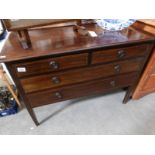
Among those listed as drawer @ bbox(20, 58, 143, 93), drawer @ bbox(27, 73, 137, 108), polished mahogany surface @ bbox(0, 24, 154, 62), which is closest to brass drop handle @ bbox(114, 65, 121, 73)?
drawer @ bbox(20, 58, 143, 93)

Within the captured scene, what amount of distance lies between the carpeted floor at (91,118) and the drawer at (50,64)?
740 mm

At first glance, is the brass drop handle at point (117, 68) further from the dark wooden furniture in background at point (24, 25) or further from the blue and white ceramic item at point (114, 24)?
the dark wooden furniture in background at point (24, 25)

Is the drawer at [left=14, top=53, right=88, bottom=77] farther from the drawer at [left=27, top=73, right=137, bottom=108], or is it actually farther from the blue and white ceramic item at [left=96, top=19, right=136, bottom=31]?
the blue and white ceramic item at [left=96, top=19, right=136, bottom=31]

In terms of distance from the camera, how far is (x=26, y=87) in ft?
3.55

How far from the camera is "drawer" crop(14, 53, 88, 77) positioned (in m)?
0.95

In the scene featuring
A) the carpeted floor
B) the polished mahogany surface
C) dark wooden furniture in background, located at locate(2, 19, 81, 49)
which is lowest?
the carpeted floor

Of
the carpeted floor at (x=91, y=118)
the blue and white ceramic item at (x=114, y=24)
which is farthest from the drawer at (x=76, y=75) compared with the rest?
the carpeted floor at (x=91, y=118)

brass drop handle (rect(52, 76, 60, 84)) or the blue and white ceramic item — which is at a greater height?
the blue and white ceramic item
